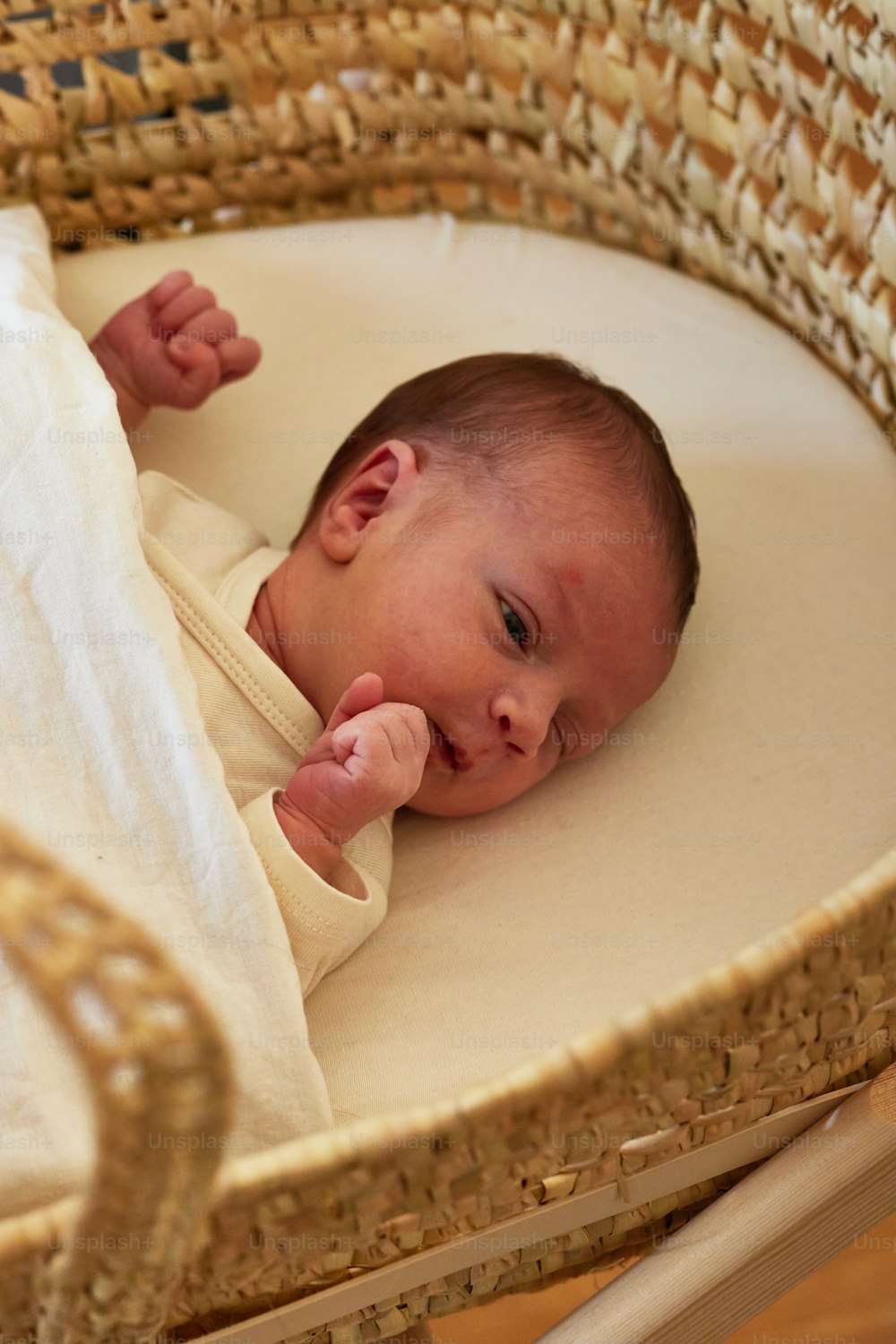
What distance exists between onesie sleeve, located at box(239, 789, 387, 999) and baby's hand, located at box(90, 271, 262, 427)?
44 centimetres

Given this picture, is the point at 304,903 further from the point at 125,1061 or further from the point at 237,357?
the point at 237,357

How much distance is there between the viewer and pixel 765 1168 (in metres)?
0.74

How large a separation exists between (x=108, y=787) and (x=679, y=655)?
1.56 feet

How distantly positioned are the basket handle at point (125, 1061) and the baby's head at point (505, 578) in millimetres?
429

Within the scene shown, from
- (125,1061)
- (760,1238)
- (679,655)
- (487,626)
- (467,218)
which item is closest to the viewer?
→ (125,1061)

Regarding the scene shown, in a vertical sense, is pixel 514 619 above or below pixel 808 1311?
above

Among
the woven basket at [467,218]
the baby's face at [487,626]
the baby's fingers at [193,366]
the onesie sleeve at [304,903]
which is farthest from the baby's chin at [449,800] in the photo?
the baby's fingers at [193,366]

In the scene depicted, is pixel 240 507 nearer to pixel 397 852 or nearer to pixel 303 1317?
pixel 397 852

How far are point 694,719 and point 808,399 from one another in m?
0.34

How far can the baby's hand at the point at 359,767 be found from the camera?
79 centimetres

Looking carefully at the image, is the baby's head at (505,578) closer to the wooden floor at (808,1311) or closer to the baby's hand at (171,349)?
the baby's hand at (171,349)

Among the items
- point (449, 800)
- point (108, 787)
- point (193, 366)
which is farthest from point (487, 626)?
point (193, 366)

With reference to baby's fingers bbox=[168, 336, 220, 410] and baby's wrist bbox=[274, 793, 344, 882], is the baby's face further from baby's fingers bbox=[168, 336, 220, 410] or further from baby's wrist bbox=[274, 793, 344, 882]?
baby's fingers bbox=[168, 336, 220, 410]

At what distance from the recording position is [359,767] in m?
0.79
